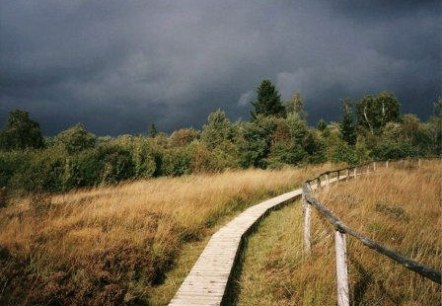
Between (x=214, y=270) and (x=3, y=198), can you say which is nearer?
(x=214, y=270)

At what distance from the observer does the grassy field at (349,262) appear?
17.3ft

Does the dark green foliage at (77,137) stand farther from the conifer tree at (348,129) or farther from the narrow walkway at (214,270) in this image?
the narrow walkway at (214,270)

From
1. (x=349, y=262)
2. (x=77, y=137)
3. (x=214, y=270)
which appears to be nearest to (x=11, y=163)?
(x=214, y=270)

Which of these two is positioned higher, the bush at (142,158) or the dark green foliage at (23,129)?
the dark green foliage at (23,129)

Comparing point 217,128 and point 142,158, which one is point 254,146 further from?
point 217,128

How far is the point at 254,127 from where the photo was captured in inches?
1344

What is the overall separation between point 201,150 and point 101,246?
18.7m

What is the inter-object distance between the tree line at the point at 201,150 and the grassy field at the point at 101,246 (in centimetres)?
185

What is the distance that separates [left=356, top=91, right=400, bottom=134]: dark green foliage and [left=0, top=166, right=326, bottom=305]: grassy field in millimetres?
65440

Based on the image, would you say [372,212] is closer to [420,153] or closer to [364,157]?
[364,157]

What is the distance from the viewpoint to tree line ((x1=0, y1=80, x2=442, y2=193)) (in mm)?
17266

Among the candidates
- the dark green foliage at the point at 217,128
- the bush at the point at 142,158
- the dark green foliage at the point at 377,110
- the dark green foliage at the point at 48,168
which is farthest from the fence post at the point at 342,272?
the dark green foliage at the point at 377,110

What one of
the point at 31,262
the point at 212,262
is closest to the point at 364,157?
the point at 212,262

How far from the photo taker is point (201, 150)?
997 inches
